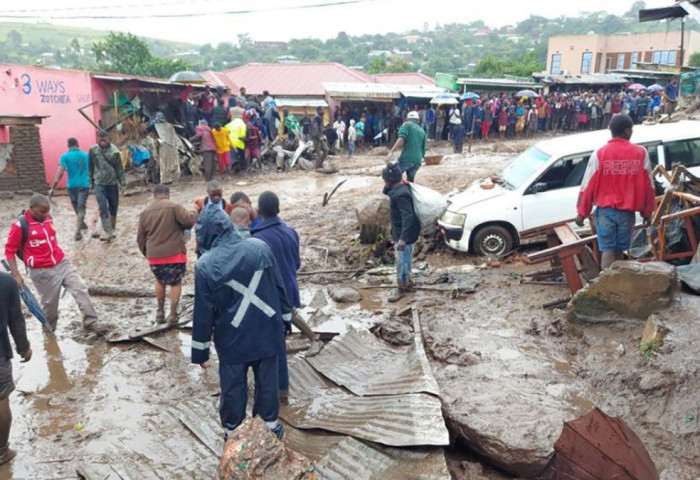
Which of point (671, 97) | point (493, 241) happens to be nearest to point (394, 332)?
point (493, 241)

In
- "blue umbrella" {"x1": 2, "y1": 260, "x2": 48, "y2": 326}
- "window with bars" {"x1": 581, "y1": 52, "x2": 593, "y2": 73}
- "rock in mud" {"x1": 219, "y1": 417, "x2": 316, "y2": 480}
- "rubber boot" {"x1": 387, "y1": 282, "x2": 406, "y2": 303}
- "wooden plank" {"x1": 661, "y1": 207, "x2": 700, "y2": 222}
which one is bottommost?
"rubber boot" {"x1": 387, "y1": 282, "x2": 406, "y2": 303}

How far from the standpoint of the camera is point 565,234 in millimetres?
6531

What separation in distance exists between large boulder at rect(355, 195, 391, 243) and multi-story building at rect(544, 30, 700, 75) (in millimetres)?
51037

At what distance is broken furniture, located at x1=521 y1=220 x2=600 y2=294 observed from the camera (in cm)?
601

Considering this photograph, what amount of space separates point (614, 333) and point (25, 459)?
16.9 feet

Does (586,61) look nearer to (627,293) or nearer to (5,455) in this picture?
(627,293)

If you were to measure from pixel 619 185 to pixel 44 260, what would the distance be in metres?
6.00

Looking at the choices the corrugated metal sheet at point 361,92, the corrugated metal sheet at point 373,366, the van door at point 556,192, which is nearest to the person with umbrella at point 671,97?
the corrugated metal sheet at point 361,92

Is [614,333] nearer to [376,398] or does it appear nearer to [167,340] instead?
[376,398]

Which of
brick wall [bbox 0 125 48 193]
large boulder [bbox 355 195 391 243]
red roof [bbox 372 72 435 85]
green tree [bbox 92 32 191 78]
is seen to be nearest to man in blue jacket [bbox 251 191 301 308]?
A: large boulder [bbox 355 195 391 243]

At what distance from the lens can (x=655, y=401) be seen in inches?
171

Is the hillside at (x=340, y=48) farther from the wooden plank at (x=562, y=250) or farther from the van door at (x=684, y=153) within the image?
the wooden plank at (x=562, y=250)

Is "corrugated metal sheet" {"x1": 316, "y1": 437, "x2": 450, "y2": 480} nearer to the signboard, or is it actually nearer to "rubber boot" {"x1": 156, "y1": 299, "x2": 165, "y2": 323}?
"rubber boot" {"x1": 156, "y1": 299, "x2": 165, "y2": 323}

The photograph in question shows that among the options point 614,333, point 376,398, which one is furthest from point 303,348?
point 614,333
